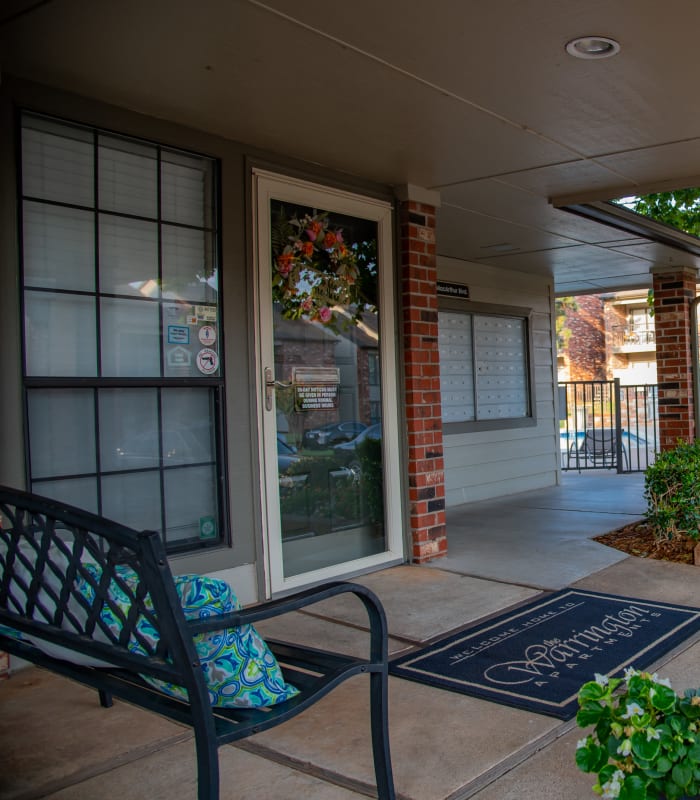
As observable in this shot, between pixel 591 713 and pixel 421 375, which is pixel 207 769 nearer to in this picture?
pixel 591 713

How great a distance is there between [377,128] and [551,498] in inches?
213

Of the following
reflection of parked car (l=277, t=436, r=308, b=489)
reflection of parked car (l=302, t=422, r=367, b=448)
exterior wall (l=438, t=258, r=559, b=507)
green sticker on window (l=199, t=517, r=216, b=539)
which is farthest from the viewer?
exterior wall (l=438, t=258, r=559, b=507)

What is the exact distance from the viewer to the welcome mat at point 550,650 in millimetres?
3098

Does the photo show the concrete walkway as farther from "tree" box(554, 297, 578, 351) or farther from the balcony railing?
"tree" box(554, 297, 578, 351)

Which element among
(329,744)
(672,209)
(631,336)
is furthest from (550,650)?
(631,336)

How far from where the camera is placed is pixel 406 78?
3.64m

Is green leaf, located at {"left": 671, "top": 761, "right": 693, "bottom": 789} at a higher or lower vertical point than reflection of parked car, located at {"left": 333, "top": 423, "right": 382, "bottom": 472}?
lower

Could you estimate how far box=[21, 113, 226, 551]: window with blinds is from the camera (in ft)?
11.9

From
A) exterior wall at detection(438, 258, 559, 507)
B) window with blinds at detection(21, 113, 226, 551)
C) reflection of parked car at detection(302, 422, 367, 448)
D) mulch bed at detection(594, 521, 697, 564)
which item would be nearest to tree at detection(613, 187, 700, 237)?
exterior wall at detection(438, 258, 559, 507)

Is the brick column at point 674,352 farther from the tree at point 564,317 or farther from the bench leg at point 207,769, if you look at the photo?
the tree at point 564,317

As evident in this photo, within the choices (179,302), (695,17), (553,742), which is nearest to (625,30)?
(695,17)

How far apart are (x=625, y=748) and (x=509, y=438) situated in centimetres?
770

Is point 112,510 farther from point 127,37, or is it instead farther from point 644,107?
point 644,107

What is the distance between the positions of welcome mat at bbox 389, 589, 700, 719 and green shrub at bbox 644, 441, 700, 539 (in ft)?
4.79
